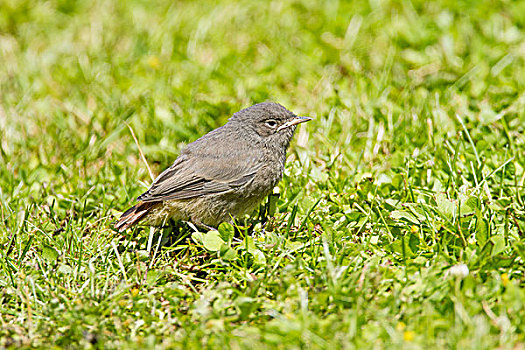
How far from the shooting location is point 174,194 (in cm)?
475

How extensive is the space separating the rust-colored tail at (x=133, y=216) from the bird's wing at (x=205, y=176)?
140 millimetres

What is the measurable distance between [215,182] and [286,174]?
80 cm

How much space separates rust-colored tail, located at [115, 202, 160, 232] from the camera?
183 inches

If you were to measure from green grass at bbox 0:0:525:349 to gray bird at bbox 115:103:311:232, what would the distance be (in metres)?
0.18

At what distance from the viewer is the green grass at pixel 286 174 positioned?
3525mm

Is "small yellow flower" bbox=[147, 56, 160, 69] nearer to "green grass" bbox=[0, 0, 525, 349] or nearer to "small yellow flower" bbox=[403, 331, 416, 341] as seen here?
"green grass" bbox=[0, 0, 525, 349]

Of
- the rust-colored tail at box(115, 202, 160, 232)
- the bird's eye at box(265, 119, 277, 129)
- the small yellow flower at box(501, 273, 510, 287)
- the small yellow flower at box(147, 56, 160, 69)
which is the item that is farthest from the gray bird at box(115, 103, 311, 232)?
the small yellow flower at box(147, 56, 160, 69)

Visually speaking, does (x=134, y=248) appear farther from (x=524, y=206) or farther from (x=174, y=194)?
(x=524, y=206)

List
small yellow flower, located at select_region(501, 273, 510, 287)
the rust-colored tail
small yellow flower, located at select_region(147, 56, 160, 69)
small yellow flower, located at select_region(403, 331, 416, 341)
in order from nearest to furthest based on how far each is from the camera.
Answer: small yellow flower, located at select_region(403, 331, 416, 341) < small yellow flower, located at select_region(501, 273, 510, 287) < the rust-colored tail < small yellow flower, located at select_region(147, 56, 160, 69)

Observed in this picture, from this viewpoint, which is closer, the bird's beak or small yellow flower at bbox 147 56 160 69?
the bird's beak

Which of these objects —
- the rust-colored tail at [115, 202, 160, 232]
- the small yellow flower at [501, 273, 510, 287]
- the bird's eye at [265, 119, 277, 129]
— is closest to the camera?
the small yellow flower at [501, 273, 510, 287]

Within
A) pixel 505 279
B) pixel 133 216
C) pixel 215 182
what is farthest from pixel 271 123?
pixel 505 279

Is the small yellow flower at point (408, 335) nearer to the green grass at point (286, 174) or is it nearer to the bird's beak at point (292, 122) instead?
the green grass at point (286, 174)

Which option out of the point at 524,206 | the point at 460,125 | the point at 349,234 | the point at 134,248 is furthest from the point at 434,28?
the point at 134,248
